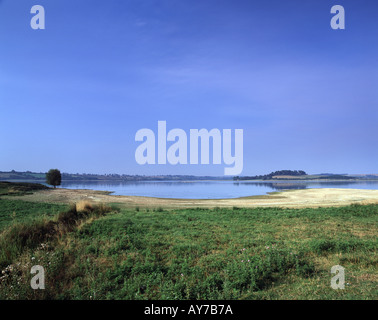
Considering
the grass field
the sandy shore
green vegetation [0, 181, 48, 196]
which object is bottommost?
the sandy shore

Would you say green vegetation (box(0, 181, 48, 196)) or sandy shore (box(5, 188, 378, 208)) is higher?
green vegetation (box(0, 181, 48, 196))

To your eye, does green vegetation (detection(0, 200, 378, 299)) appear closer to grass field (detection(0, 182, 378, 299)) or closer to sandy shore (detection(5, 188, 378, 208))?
grass field (detection(0, 182, 378, 299))

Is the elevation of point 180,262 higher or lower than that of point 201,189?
higher

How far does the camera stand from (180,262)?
8656mm

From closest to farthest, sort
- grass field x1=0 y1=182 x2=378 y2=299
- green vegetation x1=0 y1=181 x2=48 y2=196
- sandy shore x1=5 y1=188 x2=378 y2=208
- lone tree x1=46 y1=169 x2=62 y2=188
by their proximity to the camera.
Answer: grass field x1=0 y1=182 x2=378 y2=299
sandy shore x1=5 y1=188 x2=378 y2=208
green vegetation x1=0 y1=181 x2=48 y2=196
lone tree x1=46 y1=169 x2=62 y2=188

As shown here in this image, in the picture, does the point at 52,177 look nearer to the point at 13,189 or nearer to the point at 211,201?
the point at 13,189

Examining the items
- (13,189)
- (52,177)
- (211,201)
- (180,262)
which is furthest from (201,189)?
(180,262)

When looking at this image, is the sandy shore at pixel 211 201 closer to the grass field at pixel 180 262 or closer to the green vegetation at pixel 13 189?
the green vegetation at pixel 13 189

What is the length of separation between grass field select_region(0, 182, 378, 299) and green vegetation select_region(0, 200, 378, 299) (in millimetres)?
26

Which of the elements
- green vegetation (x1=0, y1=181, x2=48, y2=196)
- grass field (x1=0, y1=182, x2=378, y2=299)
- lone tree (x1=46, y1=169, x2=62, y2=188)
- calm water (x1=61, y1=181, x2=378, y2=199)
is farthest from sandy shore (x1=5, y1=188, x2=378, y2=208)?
lone tree (x1=46, y1=169, x2=62, y2=188)

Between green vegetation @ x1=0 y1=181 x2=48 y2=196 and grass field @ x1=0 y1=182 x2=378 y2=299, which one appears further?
green vegetation @ x1=0 y1=181 x2=48 y2=196

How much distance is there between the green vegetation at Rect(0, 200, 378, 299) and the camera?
6539 mm

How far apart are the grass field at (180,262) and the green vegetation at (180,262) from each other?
3cm
